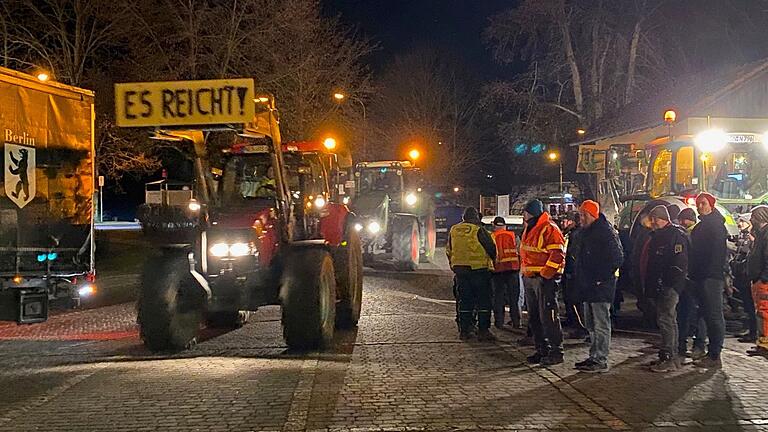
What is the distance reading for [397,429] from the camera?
6617 mm

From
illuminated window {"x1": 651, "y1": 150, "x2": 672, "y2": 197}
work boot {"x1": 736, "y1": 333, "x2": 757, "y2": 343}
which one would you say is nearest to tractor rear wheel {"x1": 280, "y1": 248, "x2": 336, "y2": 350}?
work boot {"x1": 736, "y1": 333, "x2": 757, "y2": 343}

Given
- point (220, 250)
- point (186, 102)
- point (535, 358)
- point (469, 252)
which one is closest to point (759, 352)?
point (535, 358)

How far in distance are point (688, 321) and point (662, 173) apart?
5749mm

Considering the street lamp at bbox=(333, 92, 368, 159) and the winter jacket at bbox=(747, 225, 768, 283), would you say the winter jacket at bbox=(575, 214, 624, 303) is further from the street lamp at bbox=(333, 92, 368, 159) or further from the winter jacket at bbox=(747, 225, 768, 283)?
the street lamp at bbox=(333, 92, 368, 159)

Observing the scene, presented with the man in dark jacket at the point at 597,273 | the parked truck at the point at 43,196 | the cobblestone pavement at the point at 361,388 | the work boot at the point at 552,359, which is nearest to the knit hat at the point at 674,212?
the cobblestone pavement at the point at 361,388

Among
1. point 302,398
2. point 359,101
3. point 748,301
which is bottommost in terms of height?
point 302,398

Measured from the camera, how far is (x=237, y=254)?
9703mm

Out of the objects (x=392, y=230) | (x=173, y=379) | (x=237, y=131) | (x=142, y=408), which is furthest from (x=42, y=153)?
(x=392, y=230)

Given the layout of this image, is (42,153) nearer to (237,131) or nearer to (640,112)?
(237,131)

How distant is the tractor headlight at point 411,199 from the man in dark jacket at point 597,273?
12.8 meters

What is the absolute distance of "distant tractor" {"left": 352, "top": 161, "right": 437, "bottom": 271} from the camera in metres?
19.5

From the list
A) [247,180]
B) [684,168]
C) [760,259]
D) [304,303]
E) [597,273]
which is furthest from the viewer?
[684,168]

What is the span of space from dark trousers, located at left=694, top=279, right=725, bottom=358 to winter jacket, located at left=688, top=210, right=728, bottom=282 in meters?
0.08

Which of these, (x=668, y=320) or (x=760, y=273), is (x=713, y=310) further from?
(x=760, y=273)
